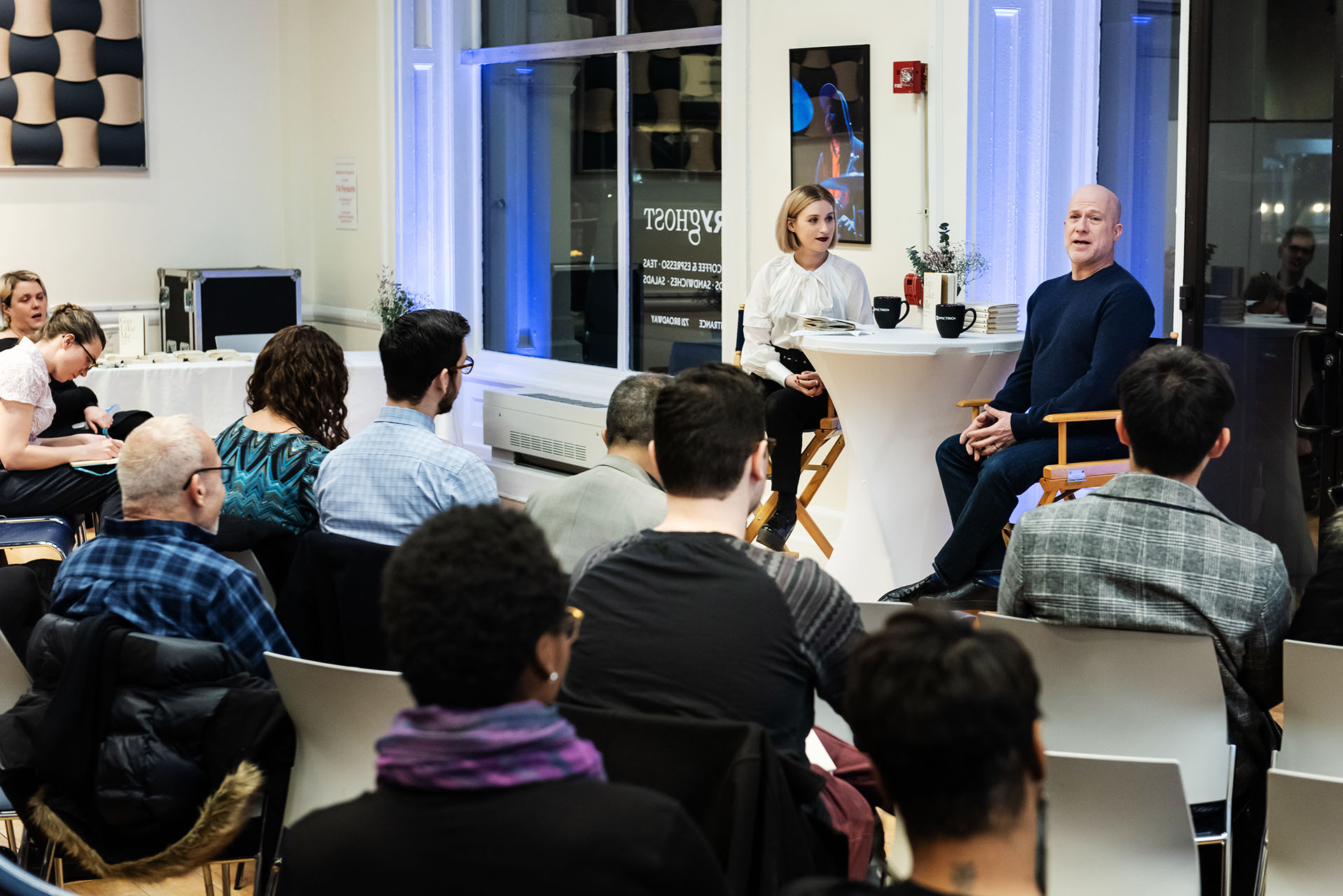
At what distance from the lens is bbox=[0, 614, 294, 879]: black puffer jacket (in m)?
2.25

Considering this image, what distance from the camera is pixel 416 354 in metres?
3.26

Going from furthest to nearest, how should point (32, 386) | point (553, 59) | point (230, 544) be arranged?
point (553, 59)
point (32, 386)
point (230, 544)

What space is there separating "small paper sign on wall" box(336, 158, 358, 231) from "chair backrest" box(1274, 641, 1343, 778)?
7711mm

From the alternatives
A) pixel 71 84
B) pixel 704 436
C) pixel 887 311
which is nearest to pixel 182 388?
pixel 71 84

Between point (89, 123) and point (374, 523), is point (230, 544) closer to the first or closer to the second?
point (374, 523)

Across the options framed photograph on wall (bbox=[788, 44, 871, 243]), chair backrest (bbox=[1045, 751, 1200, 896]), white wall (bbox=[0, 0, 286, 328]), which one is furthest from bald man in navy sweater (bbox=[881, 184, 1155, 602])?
white wall (bbox=[0, 0, 286, 328])

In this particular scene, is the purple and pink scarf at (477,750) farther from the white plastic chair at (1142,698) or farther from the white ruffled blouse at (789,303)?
the white ruffled blouse at (789,303)

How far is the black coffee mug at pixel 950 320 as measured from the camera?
203 inches

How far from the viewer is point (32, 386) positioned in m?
5.03

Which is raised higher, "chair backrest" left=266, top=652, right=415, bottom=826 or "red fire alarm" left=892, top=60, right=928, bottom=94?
"red fire alarm" left=892, top=60, right=928, bottom=94

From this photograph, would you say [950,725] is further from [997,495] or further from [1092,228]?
[1092,228]

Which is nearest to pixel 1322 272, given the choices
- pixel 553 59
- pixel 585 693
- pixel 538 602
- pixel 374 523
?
pixel 374 523

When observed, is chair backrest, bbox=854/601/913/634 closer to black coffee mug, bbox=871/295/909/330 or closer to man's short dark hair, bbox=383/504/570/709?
man's short dark hair, bbox=383/504/570/709

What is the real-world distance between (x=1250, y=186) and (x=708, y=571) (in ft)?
10.7
